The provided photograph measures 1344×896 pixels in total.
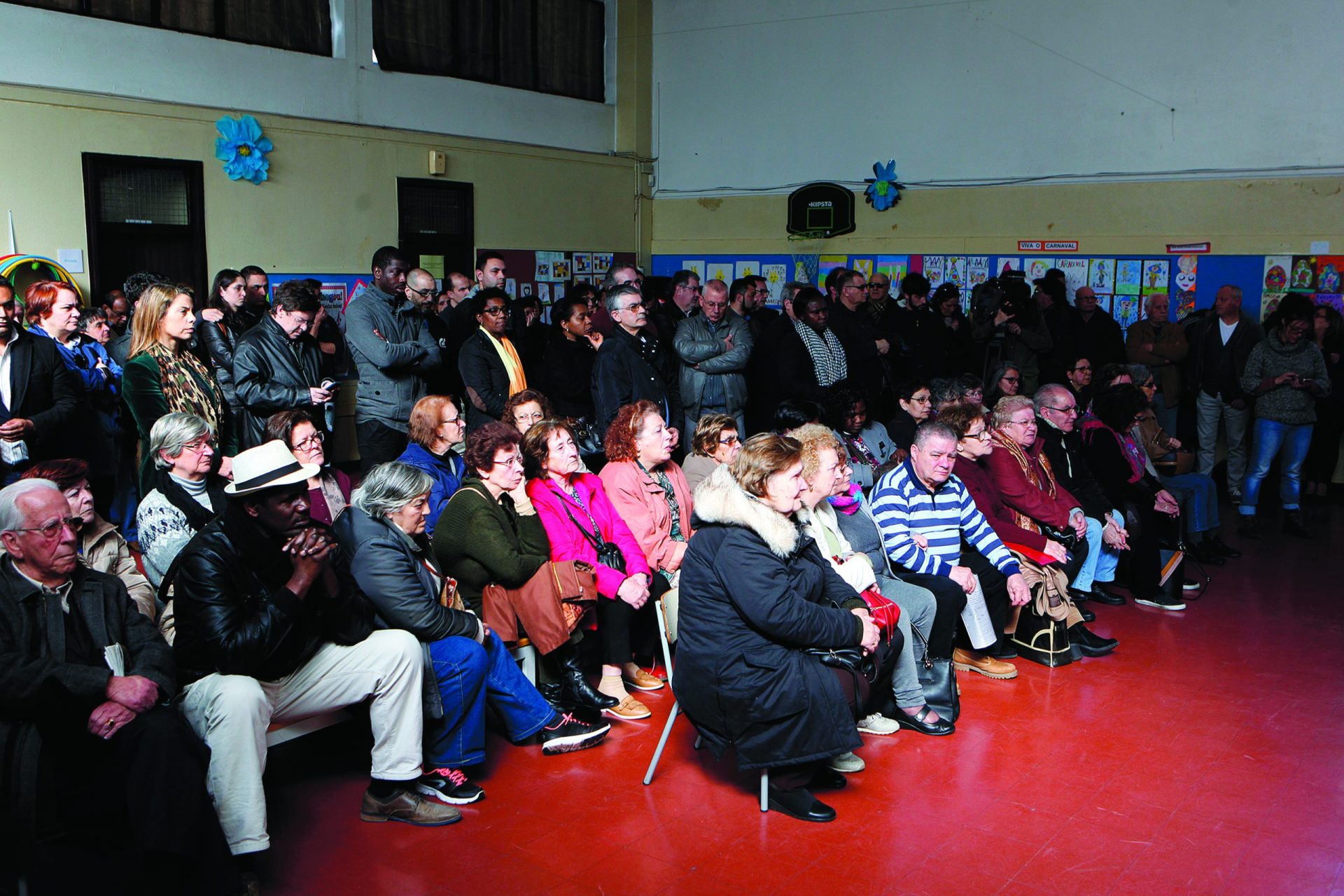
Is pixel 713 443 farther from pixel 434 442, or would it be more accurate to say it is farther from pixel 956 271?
pixel 956 271

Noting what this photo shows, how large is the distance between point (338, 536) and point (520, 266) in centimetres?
751

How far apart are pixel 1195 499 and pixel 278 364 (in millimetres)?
5485

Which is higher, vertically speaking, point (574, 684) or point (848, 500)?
point (848, 500)

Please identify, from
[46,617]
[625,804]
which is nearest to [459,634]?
[625,804]

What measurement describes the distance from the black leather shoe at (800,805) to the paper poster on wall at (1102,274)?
24.1 ft

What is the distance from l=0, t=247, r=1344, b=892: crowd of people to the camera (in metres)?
3.14

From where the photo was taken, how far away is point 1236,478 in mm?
8852

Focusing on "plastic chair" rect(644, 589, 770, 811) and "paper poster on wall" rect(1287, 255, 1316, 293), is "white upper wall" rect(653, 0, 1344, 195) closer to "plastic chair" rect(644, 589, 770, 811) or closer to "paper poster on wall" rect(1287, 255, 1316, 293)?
"paper poster on wall" rect(1287, 255, 1316, 293)

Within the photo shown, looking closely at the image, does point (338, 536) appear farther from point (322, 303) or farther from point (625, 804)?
point (322, 303)

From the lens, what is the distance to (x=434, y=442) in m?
4.92

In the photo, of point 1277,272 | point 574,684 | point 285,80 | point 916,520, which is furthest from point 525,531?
point 1277,272

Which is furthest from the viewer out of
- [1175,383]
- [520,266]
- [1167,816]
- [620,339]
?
[520,266]

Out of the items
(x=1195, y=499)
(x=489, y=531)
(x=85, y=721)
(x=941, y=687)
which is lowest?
(x=941, y=687)

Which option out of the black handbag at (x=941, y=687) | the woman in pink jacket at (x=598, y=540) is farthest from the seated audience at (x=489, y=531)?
the black handbag at (x=941, y=687)
